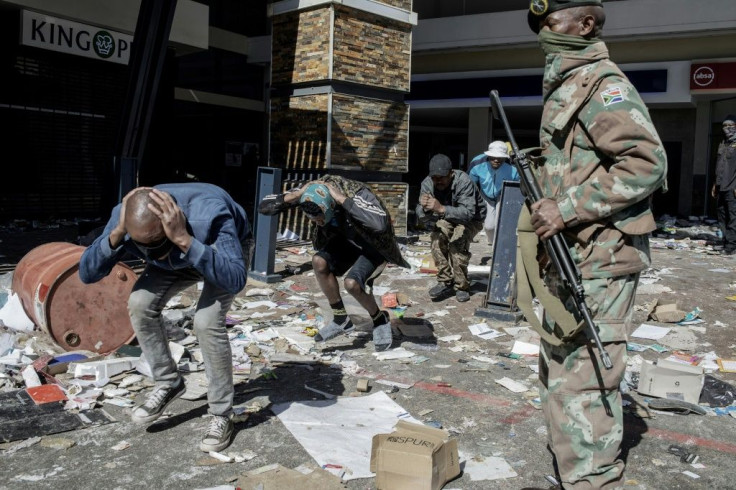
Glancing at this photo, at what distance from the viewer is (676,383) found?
420cm

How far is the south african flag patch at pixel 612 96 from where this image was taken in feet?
7.71

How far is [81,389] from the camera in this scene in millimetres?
4238

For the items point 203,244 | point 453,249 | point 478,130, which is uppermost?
point 478,130

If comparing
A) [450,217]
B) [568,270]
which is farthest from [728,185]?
[568,270]

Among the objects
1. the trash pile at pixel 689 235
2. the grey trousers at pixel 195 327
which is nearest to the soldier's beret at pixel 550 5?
the grey trousers at pixel 195 327

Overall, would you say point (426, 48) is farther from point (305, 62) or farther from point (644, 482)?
point (644, 482)

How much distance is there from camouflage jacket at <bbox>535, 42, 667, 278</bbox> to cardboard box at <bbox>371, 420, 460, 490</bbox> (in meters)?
1.11

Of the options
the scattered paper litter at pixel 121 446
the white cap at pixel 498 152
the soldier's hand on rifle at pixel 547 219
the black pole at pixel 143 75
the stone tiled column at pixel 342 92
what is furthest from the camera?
the stone tiled column at pixel 342 92

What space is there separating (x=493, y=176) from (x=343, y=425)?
4.64 meters

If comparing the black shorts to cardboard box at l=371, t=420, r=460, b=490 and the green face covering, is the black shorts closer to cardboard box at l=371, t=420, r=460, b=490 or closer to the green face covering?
cardboard box at l=371, t=420, r=460, b=490

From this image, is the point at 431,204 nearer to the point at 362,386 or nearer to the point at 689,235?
the point at 362,386

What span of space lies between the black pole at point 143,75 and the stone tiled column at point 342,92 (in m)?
3.23

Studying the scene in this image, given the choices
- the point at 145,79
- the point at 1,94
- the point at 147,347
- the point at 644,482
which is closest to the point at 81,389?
the point at 147,347

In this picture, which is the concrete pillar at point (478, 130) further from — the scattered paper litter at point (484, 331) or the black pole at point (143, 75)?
the scattered paper litter at point (484, 331)
